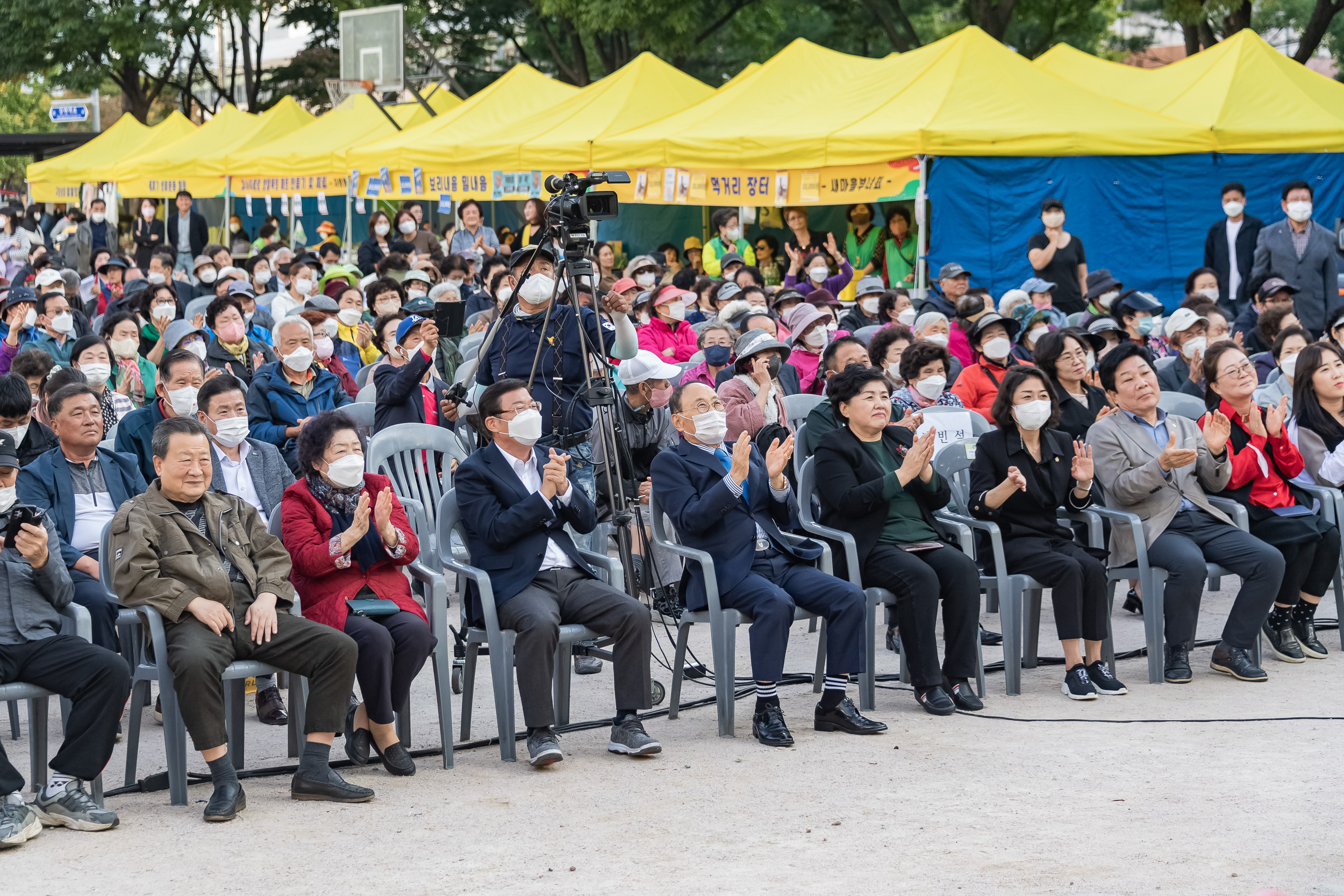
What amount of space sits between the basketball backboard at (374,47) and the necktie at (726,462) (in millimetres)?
24723

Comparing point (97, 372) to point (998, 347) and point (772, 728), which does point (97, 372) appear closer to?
point (772, 728)

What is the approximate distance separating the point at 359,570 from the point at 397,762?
0.70 metres

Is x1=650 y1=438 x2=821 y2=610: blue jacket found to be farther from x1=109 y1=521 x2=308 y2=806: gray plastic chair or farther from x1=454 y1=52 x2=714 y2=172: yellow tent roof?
x1=454 y1=52 x2=714 y2=172: yellow tent roof

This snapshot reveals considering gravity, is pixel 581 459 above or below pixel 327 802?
above

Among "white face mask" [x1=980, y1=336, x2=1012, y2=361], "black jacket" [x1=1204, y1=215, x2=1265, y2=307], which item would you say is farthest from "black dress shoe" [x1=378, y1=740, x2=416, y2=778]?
"black jacket" [x1=1204, y1=215, x2=1265, y2=307]

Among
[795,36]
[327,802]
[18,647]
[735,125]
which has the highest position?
[795,36]

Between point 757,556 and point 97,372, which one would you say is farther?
point 97,372

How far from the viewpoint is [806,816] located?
4.90 meters

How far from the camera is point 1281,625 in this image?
700cm

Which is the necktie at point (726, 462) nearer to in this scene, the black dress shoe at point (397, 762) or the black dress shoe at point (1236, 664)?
the black dress shoe at point (397, 762)

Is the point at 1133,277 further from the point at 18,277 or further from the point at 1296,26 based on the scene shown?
the point at 1296,26

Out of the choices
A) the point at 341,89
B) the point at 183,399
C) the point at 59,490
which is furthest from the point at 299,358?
the point at 341,89

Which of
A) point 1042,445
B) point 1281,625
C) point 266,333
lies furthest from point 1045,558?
point 266,333

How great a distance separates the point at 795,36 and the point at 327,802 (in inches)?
1241
